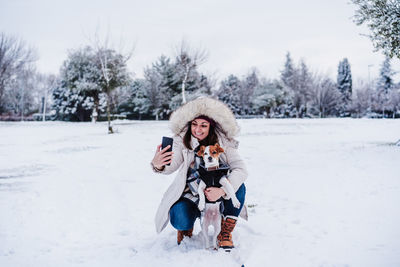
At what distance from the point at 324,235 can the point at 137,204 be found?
8.86 feet

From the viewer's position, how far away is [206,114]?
106 inches

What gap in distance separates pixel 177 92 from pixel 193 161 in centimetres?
3175

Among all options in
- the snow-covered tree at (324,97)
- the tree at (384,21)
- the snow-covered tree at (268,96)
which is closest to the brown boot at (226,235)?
the tree at (384,21)

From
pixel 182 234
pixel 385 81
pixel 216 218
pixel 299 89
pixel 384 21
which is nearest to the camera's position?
pixel 216 218

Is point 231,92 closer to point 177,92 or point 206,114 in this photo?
point 177,92

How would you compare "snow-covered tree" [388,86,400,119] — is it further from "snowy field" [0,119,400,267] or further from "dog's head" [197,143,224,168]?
"dog's head" [197,143,224,168]

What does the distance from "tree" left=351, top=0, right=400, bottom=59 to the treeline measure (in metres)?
15.8

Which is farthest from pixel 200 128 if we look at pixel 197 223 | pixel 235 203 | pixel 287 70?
pixel 287 70

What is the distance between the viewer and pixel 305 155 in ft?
28.5

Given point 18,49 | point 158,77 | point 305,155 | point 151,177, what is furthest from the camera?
point 158,77

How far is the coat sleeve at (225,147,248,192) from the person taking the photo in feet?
8.11

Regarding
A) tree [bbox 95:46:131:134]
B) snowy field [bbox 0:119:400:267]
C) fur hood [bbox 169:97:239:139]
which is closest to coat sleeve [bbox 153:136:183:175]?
fur hood [bbox 169:97:239:139]

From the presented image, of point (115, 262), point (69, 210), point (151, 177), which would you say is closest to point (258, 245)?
point (115, 262)

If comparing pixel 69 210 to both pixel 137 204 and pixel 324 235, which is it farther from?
pixel 324 235
